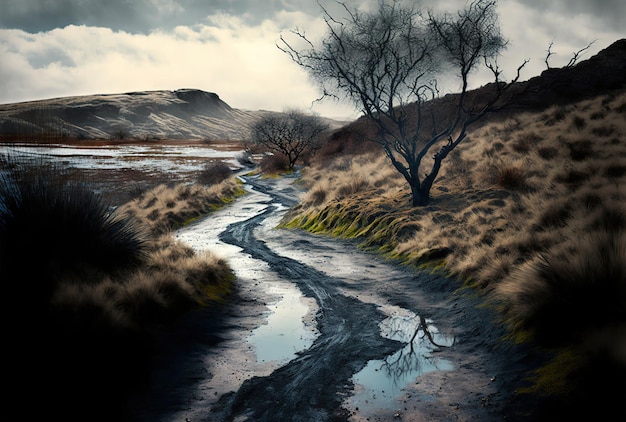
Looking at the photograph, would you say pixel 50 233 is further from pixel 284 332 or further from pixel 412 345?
pixel 412 345

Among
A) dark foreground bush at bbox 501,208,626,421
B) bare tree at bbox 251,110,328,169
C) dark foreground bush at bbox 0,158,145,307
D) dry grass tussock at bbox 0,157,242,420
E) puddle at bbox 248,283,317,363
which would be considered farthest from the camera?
bare tree at bbox 251,110,328,169

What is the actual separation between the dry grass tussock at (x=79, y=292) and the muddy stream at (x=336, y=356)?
0.46m

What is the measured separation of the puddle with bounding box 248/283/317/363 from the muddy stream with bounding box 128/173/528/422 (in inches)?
0.8

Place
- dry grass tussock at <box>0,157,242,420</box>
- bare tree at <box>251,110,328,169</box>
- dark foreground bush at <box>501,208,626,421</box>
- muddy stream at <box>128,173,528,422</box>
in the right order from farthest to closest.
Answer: bare tree at <box>251,110,328,169</box>
muddy stream at <box>128,173,528,422</box>
dry grass tussock at <box>0,157,242,420</box>
dark foreground bush at <box>501,208,626,421</box>

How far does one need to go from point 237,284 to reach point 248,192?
25.0 m

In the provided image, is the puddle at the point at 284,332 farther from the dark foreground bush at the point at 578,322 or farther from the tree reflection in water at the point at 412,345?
→ the dark foreground bush at the point at 578,322

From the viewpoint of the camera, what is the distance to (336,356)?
19.4ft

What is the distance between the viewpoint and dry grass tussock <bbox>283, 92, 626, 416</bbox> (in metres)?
4.67

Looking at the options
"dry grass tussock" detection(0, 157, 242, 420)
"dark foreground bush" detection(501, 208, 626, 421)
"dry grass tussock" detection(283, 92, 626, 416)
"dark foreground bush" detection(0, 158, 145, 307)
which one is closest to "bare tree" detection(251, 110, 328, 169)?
"dry grass tussock" detection(283, 92, 626, 416)

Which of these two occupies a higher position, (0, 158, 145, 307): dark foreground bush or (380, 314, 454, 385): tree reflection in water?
(0, 158, 145, 307): dark foreground bush

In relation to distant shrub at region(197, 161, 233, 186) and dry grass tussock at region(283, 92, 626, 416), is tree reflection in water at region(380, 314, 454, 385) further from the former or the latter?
distant shrub at region(197, 161, 233, 186)

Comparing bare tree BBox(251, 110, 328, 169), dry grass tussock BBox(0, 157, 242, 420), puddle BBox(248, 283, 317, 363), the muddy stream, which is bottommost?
puddle BBox(248, 283, 317, 363)

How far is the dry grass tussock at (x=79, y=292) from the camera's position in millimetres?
4328

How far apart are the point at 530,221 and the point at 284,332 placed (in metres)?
6.02
